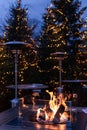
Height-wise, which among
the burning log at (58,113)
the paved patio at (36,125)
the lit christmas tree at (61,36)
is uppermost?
the lit christmas tree at (61,36)

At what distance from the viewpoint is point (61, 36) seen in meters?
22.1

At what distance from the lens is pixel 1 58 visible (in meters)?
16.7

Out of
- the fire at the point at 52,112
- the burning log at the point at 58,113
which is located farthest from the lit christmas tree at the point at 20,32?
the burning log at the point at 58,113

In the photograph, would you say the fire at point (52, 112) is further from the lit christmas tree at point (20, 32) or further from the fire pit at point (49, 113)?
the lit christmas tree at point (20, 32)

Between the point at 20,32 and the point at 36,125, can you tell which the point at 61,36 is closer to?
the point at 20,32

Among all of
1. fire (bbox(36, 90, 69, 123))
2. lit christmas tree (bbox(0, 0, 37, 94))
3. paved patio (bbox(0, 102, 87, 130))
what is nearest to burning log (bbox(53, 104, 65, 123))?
fire (bbox(36, 90, 69, 123))

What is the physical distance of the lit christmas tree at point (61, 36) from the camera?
69.8 feet

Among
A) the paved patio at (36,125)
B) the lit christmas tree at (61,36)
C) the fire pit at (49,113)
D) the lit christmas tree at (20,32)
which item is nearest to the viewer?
the paved patio at (36,125)

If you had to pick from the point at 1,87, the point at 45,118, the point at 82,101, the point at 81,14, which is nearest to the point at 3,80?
the point at 1,87

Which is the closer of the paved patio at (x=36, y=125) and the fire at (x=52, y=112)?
the paved patio at (x=36, y=125)

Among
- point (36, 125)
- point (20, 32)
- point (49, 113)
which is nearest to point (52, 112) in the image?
point (49, 113)

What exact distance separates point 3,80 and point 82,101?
11.8 ft

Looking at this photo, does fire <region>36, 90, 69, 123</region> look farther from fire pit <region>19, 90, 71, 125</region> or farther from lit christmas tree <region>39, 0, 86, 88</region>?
lit christmas tree <region>39, 0, 86, 88</region>

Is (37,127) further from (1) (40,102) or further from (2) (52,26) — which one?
(2) (52,26)
